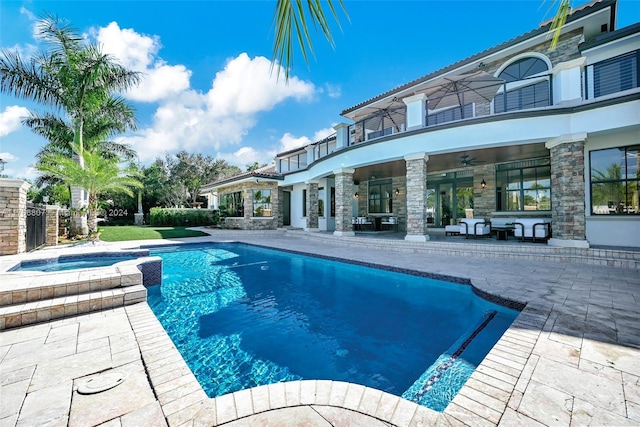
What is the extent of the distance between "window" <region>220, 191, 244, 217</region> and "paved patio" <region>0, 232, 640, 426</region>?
17.2 metres

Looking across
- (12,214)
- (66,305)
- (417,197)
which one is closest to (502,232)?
(417,197)

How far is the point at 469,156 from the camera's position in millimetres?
11789

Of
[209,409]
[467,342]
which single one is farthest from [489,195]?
[209,409]

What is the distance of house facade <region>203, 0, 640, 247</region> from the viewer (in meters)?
8.73

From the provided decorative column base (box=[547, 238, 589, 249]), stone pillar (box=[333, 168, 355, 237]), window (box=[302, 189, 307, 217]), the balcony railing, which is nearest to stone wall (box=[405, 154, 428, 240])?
stone pillar (box=[333, 168, 355, 237])

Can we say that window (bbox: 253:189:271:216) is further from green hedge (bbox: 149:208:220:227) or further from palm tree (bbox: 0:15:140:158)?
palm tree (bbox: 0:15:140:158)

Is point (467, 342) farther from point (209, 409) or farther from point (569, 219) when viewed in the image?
point (569, 219)

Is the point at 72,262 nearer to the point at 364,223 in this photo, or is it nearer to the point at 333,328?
the point at 333,328

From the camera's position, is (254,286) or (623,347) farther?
(254,286)

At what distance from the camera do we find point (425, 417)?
2209mm

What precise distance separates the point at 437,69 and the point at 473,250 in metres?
8.74

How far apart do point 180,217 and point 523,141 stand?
24.8 metres

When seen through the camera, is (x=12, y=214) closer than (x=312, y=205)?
Yes

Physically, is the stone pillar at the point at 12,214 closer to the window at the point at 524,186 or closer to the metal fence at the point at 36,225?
the metal fence at the point at 36,225
